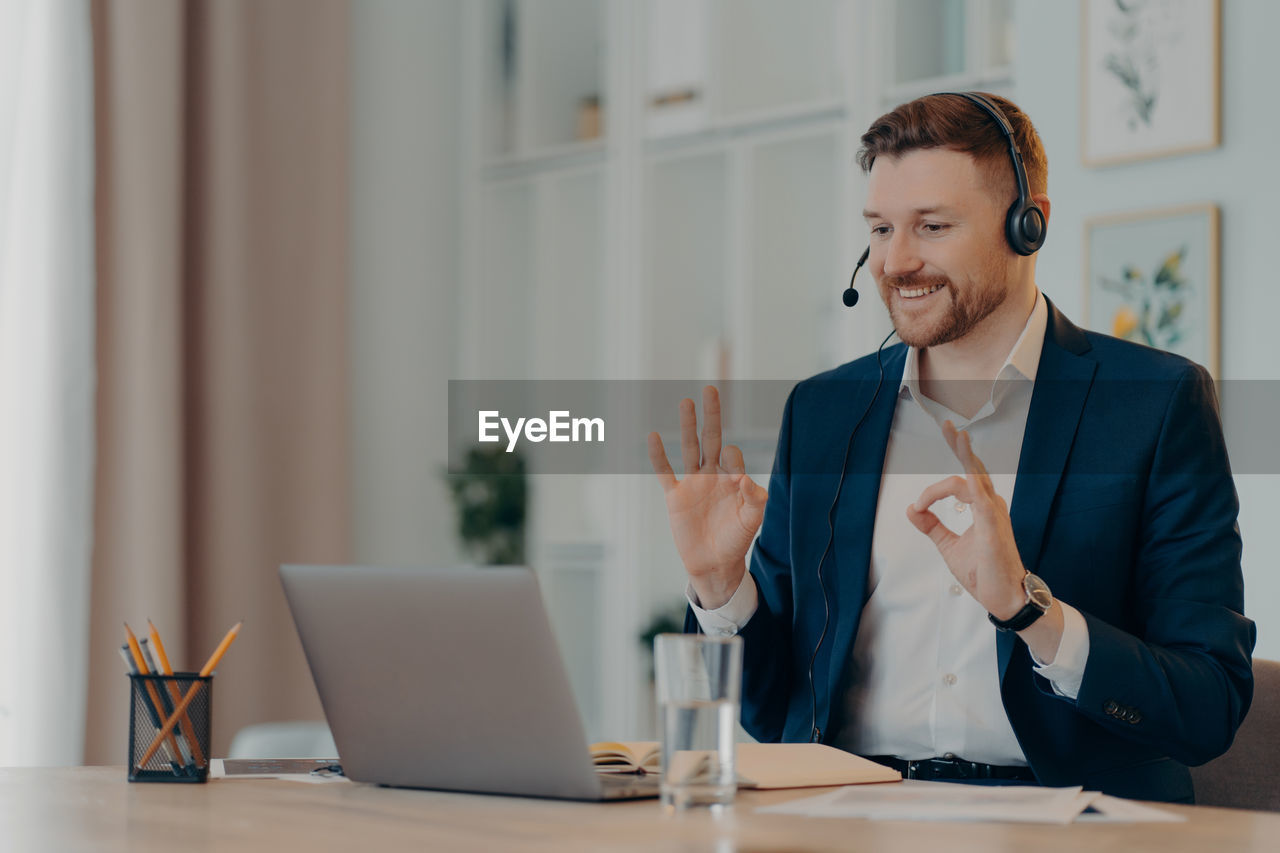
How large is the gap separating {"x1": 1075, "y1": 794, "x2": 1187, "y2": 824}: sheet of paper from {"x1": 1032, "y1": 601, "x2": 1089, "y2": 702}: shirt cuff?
33cm

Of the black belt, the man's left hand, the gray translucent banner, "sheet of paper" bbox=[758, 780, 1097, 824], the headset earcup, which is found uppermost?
the headset earcup

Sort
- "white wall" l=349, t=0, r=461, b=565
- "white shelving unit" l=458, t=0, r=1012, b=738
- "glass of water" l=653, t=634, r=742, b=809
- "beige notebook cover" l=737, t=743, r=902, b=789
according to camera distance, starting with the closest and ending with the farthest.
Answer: "glass of water" l=653, t=634, r=742, b=809, "beige notebook cover" l=737, t=743, r=902, b=789, "white shelving unit" l=458, t=0, r=1012, b=738, "white wall" l=349, t=0, r=461, b=565

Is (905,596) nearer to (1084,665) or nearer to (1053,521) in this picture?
(1053,521)

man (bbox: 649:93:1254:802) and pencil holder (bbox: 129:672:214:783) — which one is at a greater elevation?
man (bbox: 649:93:1254:802)

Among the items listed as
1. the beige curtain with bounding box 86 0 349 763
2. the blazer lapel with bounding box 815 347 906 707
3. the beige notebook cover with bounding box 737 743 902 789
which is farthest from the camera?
the beige curtain with bounding box 86 0 349 763

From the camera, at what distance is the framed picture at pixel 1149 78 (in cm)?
282

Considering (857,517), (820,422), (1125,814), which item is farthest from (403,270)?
(1125,814)

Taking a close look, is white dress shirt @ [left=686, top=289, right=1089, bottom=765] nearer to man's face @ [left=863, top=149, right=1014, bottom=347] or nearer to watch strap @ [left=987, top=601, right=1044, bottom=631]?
man's face @ [left=863, top=149, right=1014, bottom=347]

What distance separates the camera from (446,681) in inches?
45.6

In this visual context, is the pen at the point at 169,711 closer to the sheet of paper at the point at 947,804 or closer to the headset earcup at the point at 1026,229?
the sheet of paper at the point at 947,804

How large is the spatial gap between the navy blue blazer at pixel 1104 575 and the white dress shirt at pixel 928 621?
0.03 metres

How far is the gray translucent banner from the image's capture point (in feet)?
5.13

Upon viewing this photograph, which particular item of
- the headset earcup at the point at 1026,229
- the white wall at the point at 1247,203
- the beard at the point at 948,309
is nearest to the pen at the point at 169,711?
the beard at the point at 948,309

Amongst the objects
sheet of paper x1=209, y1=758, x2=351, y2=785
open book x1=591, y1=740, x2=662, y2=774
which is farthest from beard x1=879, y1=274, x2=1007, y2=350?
sheet of paper x1=209, y1=758, x2=351, y2=785
